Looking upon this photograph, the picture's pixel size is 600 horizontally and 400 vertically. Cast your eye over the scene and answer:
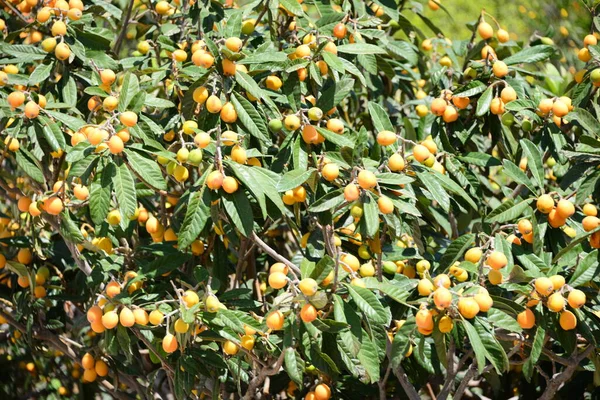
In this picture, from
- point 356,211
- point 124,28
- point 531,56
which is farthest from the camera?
point 124,28

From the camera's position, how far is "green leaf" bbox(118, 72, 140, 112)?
1.76 meters

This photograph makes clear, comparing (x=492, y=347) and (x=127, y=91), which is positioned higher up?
(x=127, y=91)

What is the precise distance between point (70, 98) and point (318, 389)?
1.02 m

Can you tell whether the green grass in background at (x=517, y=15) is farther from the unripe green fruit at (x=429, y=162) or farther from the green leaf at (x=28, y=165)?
the green leaf at (x=28, y=165)

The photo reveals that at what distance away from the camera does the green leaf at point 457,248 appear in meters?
1.76

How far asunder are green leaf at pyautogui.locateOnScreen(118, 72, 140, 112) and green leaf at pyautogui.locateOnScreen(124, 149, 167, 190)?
12cm

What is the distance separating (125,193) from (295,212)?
0.41 meters

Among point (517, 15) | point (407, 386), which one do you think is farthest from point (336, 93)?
point (517, 15)

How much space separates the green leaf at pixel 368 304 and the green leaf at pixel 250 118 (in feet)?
1.41

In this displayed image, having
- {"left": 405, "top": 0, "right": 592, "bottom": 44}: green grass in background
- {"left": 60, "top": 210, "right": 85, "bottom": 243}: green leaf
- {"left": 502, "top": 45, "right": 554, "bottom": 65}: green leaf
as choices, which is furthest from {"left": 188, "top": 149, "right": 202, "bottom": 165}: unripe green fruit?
{"left": 405, "top": 0, "right": 592, "bottom": 44}: green grass in background

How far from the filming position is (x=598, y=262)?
1684 mm

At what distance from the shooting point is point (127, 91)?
179cm

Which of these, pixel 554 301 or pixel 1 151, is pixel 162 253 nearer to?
pixel 1 151

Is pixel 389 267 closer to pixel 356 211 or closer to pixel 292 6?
pixel 356 211
